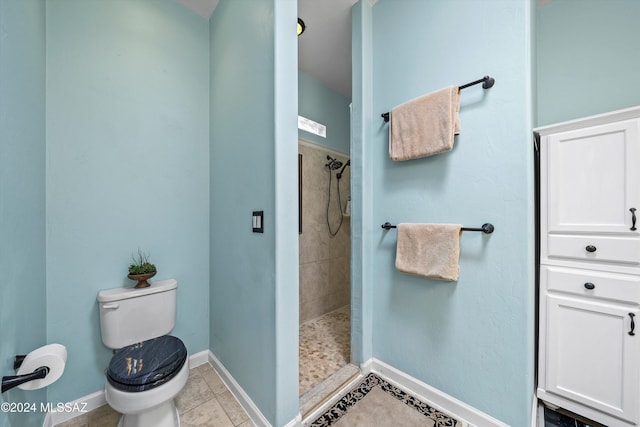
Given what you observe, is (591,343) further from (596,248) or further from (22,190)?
(22,190)

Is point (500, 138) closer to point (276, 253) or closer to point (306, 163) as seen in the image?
point (276, 253)

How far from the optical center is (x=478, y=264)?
4.14 feet

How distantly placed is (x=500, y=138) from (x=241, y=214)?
145 cm

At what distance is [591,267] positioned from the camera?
1.14 m

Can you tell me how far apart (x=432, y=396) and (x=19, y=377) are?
1.81 metres

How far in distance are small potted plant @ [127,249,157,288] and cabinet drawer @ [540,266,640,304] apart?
7.30 ft

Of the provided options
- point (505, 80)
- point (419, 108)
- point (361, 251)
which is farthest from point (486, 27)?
point (361, 251)

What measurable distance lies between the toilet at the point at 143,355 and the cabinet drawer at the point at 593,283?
6.25ft

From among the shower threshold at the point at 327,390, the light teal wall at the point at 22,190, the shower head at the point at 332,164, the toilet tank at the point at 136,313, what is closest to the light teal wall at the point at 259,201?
the shower threshold at the point at 327,390

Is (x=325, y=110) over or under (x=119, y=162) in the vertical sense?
over

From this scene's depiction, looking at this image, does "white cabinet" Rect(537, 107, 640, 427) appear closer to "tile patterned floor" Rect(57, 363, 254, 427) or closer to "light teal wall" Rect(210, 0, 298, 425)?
"light teal wall" Rect(210, 0, 298, 425)

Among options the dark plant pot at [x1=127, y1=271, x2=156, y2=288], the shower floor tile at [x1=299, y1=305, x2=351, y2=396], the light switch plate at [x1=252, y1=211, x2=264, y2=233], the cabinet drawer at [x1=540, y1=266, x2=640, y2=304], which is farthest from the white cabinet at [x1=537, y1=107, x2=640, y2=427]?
the dark plant pot at [x1=127, y1=271, x2=156, y2=288]

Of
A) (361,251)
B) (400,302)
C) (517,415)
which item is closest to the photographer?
(517,415)

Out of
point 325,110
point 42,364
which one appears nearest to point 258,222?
point 42,364
